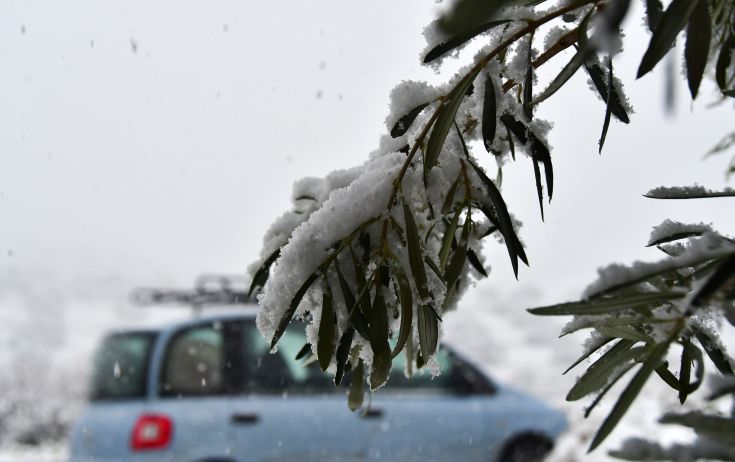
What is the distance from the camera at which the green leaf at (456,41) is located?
32.5 inches

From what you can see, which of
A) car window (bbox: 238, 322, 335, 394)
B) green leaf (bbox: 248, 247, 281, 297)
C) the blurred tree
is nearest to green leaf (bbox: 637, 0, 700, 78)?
the blurred tree

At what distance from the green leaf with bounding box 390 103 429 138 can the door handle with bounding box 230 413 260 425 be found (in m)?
3.55

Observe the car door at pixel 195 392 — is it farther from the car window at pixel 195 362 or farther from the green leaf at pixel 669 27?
the green leaf at pixel 669 27

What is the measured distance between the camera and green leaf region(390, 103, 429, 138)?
37.2 inches

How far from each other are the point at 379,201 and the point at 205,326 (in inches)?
148

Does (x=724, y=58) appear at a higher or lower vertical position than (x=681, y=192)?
higher

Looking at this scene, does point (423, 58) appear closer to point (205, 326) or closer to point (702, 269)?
point (702, 269)

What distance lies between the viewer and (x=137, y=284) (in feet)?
48.2

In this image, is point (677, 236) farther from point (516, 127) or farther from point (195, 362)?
point (195, 362)

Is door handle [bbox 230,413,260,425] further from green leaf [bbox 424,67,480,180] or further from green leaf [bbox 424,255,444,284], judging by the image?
green leaf [bbox 424,67,480,180]

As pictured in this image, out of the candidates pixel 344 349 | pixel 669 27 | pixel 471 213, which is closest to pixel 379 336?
pixel 344 349

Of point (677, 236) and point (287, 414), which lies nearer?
point (677, 236)

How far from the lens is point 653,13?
744mm

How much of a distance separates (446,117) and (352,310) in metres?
0.26
